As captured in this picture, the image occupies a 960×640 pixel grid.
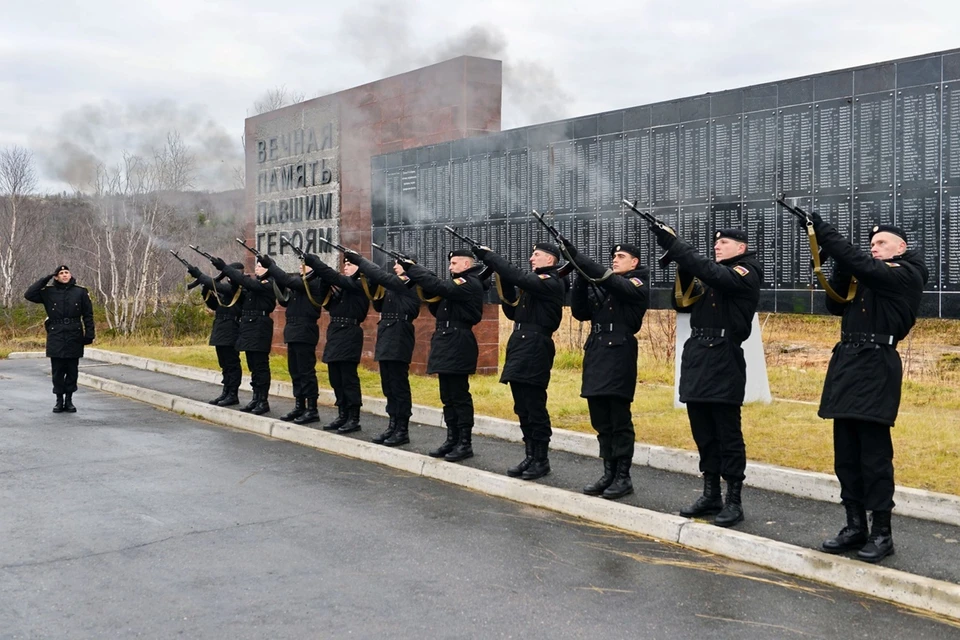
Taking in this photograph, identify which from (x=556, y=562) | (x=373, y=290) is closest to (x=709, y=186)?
(x=373, y=290)

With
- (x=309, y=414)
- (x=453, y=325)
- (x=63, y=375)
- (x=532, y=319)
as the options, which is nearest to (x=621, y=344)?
(x=532, y=319)

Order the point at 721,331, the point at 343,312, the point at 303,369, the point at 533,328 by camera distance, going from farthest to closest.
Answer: the point at 303,369
the point at 343,312
the point at 533,328
the point at 721,331

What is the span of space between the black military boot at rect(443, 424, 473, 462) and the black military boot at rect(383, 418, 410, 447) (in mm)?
827

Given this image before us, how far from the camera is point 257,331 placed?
11188 mm

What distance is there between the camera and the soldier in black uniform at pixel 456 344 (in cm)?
816

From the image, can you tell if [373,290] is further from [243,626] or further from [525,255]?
[243,626]

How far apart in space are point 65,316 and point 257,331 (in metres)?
2.53

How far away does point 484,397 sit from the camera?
11.2m

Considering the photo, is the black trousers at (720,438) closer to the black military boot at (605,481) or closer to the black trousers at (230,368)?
the black military boot at (605,481)

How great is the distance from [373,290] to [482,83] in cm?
429

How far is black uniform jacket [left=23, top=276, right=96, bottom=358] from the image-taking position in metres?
11.7

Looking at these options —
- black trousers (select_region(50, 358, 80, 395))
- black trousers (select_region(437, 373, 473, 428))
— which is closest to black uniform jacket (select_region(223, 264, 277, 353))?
black trousers (select_region(50, 358, 80, 395))

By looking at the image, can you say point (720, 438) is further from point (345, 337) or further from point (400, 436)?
point (345, 337)

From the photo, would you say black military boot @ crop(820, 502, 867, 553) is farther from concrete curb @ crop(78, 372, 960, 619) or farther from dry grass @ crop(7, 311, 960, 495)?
dry grass @ crop(7, 311, 960, 495)
